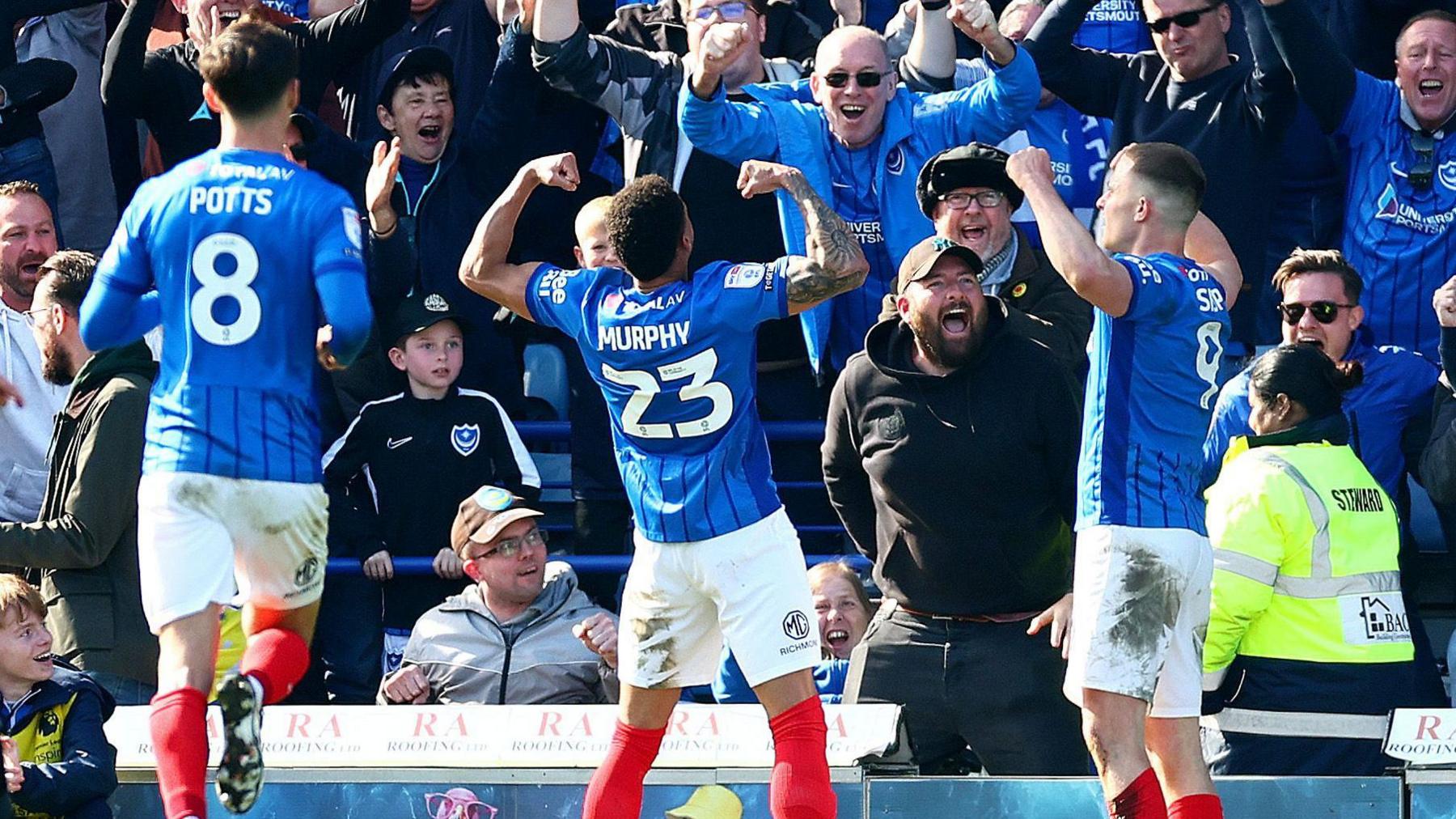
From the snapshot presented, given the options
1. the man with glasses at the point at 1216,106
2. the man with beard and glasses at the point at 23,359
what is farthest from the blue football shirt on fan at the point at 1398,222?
the man with beard and glasses at the point at 23,359

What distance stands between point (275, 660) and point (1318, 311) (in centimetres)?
415

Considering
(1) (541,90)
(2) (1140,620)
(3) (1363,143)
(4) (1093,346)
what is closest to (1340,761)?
(2) (1140,620)

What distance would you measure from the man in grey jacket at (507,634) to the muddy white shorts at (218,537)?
6.28 feet

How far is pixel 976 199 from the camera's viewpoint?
7871 millimetres

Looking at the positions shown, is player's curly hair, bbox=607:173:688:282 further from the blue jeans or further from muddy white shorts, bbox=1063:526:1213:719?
the blue jeans

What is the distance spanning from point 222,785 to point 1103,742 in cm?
244

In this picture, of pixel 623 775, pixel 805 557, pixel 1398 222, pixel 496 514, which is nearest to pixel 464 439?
pixel 496 514

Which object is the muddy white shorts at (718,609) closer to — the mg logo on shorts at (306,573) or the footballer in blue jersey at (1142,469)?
the footballer in blue jersey at (1142,469)

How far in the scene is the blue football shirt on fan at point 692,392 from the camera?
20.7 feet

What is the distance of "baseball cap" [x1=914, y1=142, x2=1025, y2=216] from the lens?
781 cm

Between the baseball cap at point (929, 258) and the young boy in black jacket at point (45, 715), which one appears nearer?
the young boy in black jacket at point (45, 715)

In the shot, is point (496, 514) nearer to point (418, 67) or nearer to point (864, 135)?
point (864, 135)

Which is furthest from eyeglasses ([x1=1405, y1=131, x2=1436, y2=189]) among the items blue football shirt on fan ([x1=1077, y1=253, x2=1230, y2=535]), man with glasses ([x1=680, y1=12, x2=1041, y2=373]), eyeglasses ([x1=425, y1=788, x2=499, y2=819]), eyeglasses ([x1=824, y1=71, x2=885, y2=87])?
eyeglasses ([x1=425, y1=788, x2=499, y2=819])

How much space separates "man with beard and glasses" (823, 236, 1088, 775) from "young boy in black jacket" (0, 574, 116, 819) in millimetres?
2405
